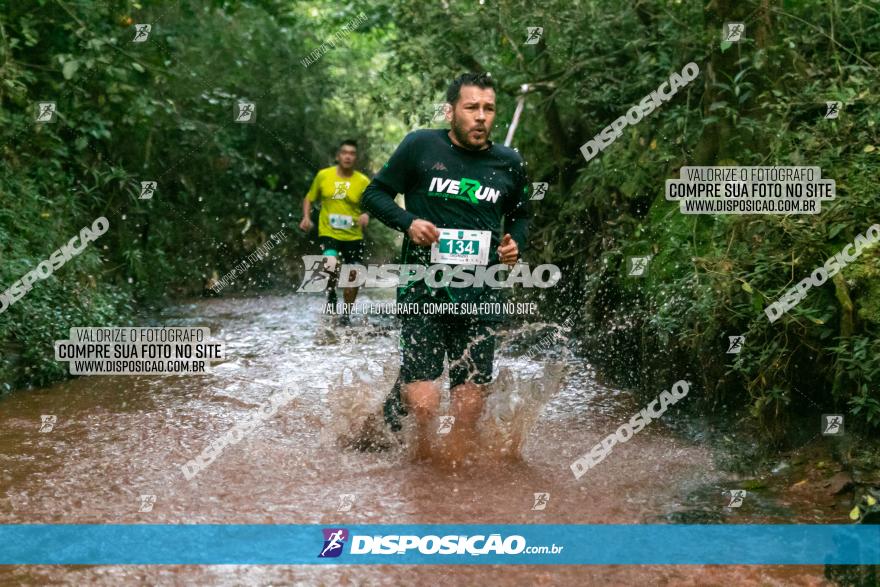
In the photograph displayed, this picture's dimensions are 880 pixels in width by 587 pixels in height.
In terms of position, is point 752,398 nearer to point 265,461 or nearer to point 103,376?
point 265,461

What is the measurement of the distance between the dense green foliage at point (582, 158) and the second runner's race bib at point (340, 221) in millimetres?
1336

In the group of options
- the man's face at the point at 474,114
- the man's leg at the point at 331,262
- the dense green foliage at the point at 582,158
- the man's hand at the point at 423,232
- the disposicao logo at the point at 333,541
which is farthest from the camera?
the man's leg at the point at 331,262

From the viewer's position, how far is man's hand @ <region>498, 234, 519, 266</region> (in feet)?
17.1

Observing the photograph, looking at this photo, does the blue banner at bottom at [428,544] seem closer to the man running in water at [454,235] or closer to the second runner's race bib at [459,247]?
the man running in water at [454,235]

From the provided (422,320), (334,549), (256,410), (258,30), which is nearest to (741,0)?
Result: (422,320)

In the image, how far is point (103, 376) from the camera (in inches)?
305

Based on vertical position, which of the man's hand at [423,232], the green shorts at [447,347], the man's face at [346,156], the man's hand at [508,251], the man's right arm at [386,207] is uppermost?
the man's face at [346,156]

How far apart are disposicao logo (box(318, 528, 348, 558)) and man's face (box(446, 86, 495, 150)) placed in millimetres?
2082

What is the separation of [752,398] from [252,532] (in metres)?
2.71

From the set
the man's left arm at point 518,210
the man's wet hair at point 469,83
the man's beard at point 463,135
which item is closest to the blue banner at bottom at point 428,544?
the man's left arm at point 518,210

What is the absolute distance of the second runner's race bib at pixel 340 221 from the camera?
10539 mm

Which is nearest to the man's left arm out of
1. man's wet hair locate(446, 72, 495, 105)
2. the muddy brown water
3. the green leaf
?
man's wet hair locate(446, 72, 495, 105)

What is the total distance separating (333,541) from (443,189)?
1.92 metres

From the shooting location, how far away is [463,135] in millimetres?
5184
